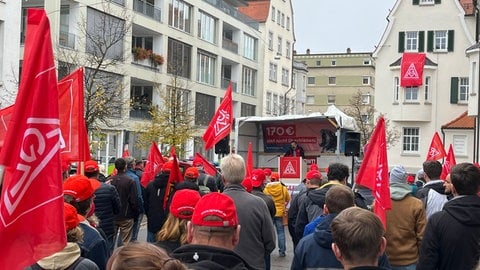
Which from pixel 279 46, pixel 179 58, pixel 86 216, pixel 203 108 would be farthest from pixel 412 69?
pixel 86 216

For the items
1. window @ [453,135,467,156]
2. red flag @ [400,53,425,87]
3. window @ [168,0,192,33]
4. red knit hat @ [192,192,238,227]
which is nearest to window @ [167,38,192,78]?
window @ [168,0,192,33]

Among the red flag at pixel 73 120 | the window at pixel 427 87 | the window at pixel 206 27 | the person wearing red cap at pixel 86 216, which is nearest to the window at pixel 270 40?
the window at pixel 206 27

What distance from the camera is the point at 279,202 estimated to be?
13805 mm

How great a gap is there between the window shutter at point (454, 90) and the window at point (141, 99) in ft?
68.0

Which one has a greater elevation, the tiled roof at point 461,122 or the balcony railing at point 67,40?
the balcony railing at point 67,40

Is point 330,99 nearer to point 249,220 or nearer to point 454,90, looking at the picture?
point 454,90

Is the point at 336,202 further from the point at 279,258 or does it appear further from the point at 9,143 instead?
the point at 279,258

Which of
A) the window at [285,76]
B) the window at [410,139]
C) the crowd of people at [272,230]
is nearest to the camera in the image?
the crowd of people at [272,230]

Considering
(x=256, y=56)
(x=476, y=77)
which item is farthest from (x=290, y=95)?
(x=476, y=77)

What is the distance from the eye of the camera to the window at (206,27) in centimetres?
5084

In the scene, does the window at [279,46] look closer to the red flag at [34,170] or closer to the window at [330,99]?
the window at [330,99]

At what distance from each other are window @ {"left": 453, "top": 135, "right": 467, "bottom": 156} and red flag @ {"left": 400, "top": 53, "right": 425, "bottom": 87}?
14.9ft

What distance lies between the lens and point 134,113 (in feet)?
140

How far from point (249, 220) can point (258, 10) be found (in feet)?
208
